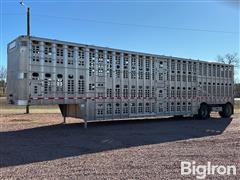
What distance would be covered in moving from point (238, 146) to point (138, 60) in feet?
27.5

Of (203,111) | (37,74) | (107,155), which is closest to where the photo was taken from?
(107,155)

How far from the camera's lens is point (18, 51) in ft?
41.7

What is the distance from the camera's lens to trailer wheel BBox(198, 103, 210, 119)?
1995 centimetres

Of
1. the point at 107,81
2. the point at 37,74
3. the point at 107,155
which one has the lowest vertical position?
the point at 107,155

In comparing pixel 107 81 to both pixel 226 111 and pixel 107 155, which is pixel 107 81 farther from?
pixel 226 111

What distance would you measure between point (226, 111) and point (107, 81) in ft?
32.9

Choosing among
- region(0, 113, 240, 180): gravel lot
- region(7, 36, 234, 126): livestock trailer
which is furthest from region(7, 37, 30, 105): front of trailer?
region(0, 113, 240, 180): gravel lot

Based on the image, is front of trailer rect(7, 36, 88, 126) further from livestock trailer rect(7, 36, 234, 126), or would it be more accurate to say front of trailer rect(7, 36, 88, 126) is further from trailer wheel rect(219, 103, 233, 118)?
trailer wheel rect(219, 103, 233, 118)

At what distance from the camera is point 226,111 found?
21.8 meters

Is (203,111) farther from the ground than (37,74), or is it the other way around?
(37,74)

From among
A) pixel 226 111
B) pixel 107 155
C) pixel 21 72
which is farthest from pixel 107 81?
pixel 226 111

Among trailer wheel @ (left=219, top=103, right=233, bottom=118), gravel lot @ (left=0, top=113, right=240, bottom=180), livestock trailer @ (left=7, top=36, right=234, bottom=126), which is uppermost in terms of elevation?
livestock trailer @ (left=7, top=36, right=234, bottom=126)

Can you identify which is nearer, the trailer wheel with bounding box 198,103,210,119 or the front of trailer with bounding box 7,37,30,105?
the front of trailer with bounding box 7,37,30,105

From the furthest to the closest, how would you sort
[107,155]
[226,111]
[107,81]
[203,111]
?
[226,111]
[203,111]
[107,81]
[107,155]
